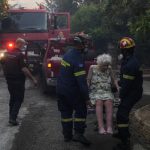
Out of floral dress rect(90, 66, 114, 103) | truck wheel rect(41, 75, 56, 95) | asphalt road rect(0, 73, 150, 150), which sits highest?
floral dress rect(90, 66, 114, 103)

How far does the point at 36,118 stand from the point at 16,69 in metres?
1.57

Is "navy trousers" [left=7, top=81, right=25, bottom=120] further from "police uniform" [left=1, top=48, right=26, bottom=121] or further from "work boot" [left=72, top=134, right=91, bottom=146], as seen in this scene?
"work boot" [left=72, top=134, right=91, bottom=146]

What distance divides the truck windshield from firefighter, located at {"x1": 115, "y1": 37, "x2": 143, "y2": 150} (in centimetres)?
1269

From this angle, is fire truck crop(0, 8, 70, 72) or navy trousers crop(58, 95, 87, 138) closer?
navy trousers crop(58, 95, 87, 138)

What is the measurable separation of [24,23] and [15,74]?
10.8 m

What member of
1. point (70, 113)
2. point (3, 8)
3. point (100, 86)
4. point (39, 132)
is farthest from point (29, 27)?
point (70, 113)

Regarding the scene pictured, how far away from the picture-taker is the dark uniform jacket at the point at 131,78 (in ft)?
28.3

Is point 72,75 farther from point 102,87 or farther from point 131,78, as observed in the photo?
point 131,78

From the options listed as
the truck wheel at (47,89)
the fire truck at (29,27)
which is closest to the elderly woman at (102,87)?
the truck wheel at (47,89)

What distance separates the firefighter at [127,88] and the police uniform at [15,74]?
9.22 feet

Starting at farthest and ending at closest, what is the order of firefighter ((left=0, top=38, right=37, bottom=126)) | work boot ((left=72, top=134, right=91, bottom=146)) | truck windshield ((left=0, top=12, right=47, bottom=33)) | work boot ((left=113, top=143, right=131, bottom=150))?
1. truck windshield ((left=0, top=12, right=47, bottom=33))
2. firefighter ((left=0, top=38, right=37, bottom=126))
3. work boot ((left=72, top=134, right=91, bottom=146))
4. work boot ((left=113, top=143, right=131, bottom=150))

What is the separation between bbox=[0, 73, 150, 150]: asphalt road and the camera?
8.97 m

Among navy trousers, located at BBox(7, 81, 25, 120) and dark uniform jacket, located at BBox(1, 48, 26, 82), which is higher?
dark uniform jacket, located at BBox(1, 48, 26, 82)

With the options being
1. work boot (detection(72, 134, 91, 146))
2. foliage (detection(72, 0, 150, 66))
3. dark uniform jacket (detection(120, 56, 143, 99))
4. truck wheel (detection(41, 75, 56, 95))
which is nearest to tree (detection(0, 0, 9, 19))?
foliage (detection(72, 0, 150, 66))
